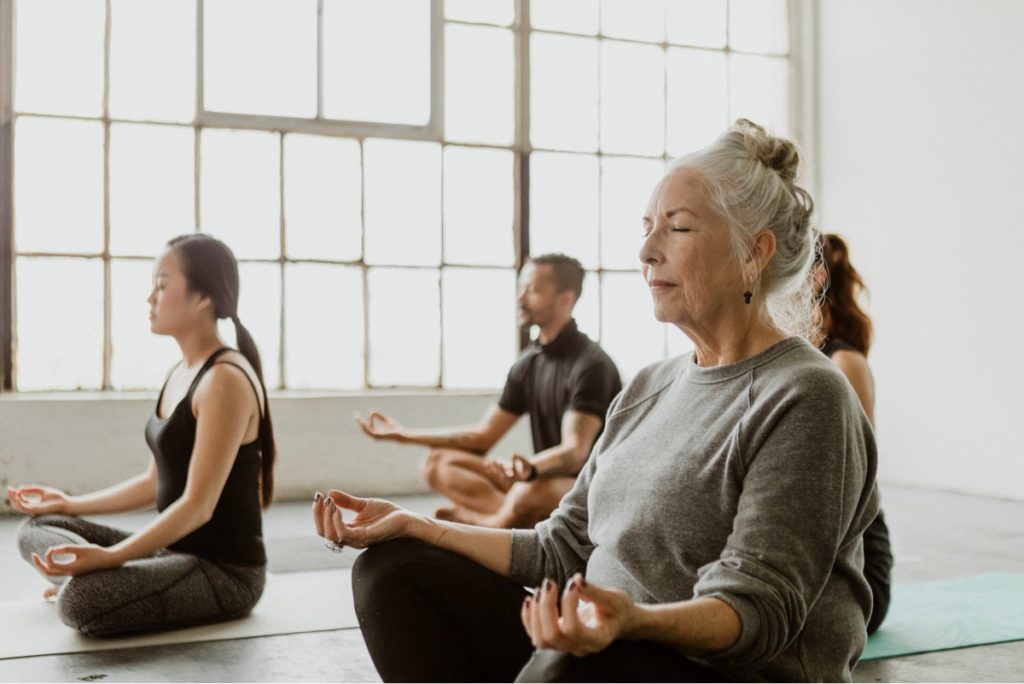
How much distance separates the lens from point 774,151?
1497 mm

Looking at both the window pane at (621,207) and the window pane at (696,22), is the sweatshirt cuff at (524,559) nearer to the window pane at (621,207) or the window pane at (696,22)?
the window pane at (621,207)

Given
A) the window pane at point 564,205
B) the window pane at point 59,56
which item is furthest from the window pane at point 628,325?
the window pane at point 59,56

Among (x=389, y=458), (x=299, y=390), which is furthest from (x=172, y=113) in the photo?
(x=389, y=458)

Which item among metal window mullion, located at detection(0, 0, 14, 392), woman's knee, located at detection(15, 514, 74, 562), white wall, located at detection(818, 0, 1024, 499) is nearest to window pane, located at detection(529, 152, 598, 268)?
white wall, located at detection(818, 0, 1024, 499)

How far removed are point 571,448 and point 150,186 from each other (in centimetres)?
318

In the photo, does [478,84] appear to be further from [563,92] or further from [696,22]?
[696,22]

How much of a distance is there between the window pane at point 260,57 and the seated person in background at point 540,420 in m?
2.51

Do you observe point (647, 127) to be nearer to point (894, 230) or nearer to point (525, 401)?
point (894, 230)

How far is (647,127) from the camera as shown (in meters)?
7.23

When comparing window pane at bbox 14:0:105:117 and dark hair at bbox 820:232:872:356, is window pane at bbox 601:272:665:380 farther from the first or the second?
dark hair at bbox 820:232:872:356

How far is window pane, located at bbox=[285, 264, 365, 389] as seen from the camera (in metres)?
6.26

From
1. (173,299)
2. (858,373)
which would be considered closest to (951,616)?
(858,373)

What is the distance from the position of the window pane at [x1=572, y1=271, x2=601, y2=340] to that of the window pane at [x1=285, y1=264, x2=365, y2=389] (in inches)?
56.8

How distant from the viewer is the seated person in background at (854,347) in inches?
115
